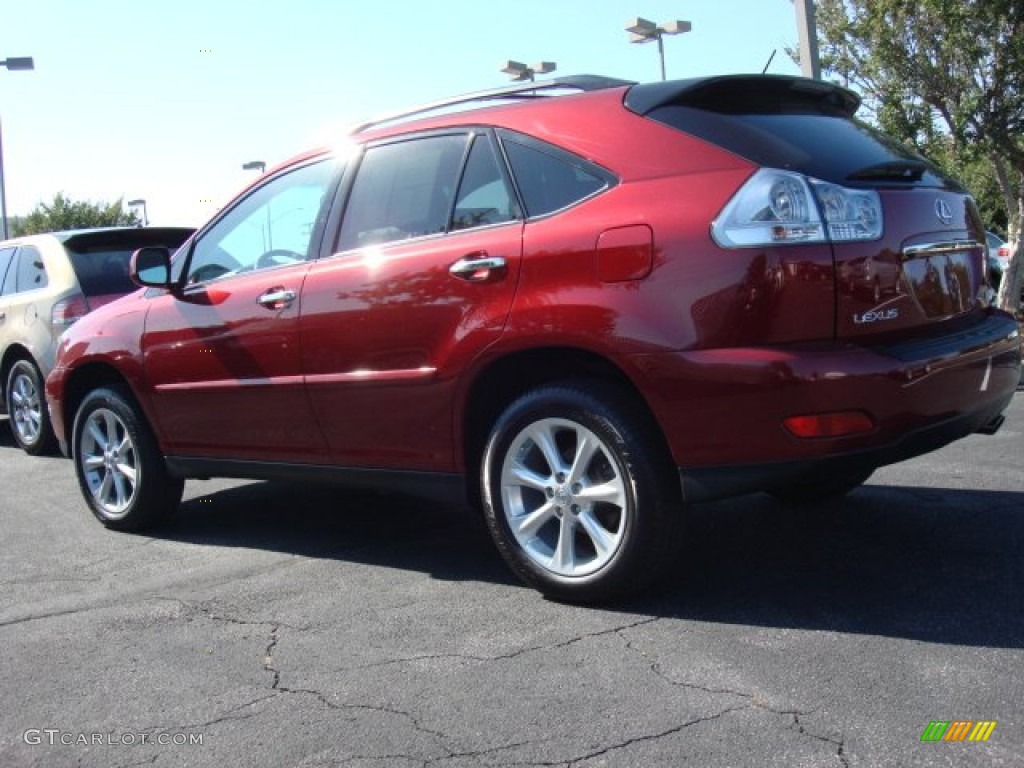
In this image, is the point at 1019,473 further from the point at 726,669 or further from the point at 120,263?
the point at 120,263

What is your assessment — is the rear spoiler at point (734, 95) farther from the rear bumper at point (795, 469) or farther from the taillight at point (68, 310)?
the taillight at point (68, 310)

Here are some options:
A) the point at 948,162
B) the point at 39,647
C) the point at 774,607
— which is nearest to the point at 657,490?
the point at 774,607

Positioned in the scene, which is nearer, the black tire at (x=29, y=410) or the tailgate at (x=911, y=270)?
the tailgate at (x=911, y=270)

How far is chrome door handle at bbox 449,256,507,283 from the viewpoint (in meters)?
3.82

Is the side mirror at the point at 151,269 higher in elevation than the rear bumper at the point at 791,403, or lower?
higher

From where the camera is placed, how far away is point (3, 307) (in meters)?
8.71

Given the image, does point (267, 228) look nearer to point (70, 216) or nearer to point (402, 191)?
point (402, 191)

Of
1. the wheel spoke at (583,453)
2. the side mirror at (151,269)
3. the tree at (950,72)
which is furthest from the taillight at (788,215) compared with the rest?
the tree at (950,72)

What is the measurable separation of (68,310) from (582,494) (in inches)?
220

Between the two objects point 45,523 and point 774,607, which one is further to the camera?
point 45,523

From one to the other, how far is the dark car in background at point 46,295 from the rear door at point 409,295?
4297 millimetres

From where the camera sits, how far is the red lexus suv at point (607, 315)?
332 cm

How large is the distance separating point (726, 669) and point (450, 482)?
1.36 metres

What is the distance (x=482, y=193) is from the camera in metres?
4.05
